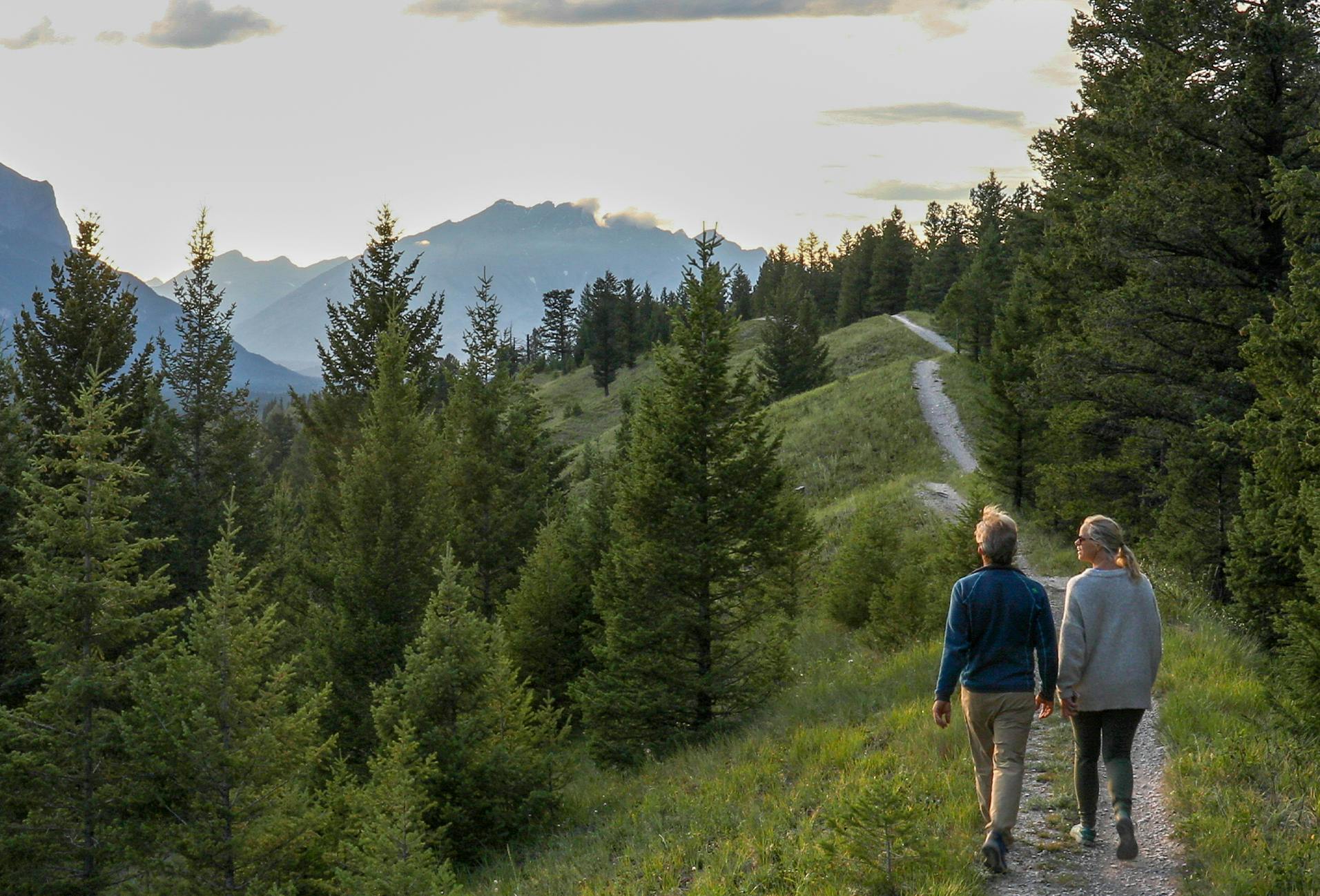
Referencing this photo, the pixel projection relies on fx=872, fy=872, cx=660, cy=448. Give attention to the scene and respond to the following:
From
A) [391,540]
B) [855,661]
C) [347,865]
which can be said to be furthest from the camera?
[391,540]

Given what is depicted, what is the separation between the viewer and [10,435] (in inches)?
562

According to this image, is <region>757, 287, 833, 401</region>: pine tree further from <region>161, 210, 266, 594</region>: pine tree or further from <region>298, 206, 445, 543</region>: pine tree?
<region>161, 210, 266, 594</region>: pine tree

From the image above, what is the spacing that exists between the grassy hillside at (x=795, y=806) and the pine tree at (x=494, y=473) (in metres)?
10.5

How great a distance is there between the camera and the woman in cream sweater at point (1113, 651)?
6.14 metres

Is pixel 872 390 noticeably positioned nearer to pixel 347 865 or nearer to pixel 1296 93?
pixel 1296 93

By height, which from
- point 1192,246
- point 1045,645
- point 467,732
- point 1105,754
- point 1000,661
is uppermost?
point 1192,246

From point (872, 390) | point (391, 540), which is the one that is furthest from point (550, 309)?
point (391, 540)

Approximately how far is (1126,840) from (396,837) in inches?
257

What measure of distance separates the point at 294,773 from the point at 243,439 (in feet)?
59.7

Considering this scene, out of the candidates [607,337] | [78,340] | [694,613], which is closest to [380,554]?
[694,613]

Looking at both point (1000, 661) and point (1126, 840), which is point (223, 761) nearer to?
point (1000, 661)

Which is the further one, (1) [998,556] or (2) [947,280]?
(2) [947,280]

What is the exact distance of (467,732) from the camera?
12.1 metres

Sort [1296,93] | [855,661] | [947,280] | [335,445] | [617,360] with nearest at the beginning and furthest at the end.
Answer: [1296,93], [855,661], [335,445], [947,280], [617,360]
